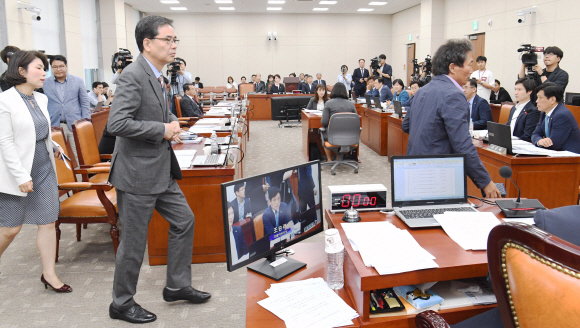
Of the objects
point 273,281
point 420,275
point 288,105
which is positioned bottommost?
point 273,281

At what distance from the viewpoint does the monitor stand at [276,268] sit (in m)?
1.76

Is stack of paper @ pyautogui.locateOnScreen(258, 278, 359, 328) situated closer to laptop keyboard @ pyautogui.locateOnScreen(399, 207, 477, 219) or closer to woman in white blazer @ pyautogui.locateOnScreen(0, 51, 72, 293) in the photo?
laptop keyboard @ pyautogui.locateOnScreen(399, 207, 477, 219)

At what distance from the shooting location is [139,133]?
7.09 ft

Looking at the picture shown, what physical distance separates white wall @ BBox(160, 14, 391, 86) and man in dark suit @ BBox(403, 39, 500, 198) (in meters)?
15.4

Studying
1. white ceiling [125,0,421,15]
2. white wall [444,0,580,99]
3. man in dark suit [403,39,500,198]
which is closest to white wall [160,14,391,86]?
white ceiling [125,0,421,15]

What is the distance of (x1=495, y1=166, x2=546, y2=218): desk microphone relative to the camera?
195 centimetres

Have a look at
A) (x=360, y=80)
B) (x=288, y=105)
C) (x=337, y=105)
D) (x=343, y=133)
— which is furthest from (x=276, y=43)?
(x=343, y=133)

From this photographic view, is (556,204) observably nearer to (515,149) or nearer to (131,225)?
(515,149)

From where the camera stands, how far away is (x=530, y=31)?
29.4 feet

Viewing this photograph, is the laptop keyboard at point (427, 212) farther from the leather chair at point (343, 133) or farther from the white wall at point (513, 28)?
the white wall at point (513, 28)

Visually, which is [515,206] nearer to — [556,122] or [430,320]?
[430,320]

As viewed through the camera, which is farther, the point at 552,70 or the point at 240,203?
the point at 552,70

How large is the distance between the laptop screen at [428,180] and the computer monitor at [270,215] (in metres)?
0.42

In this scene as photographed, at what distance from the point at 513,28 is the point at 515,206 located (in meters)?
9.16
